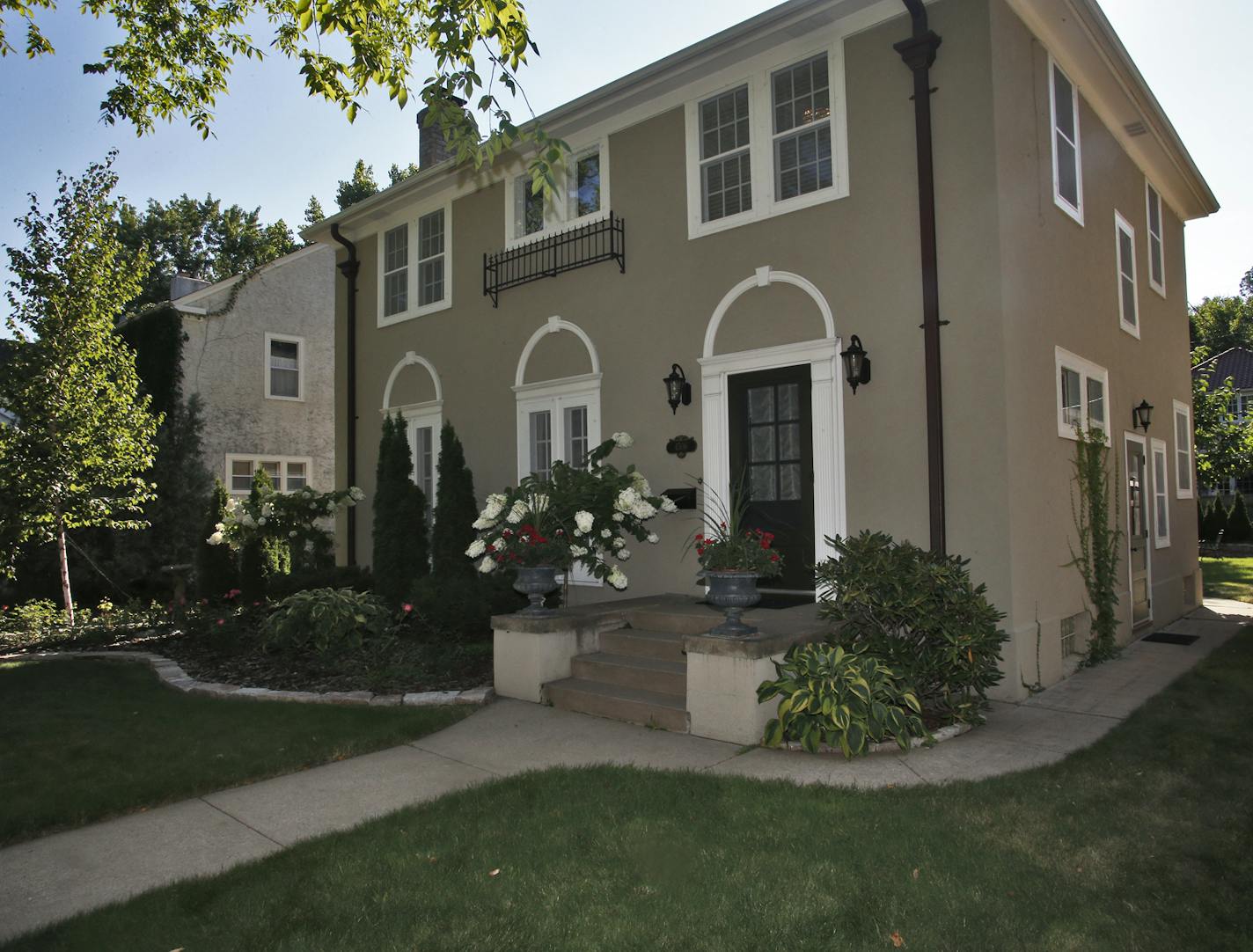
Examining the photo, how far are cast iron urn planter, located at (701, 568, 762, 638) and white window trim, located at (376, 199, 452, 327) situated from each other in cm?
670

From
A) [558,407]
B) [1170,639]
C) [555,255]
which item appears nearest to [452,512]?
[558,407]

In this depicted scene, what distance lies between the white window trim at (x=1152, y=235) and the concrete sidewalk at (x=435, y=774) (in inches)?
243

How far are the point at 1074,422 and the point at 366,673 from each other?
6713 millimetres

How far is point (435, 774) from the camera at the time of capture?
485cm

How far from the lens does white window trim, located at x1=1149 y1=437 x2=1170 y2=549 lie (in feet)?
32.7

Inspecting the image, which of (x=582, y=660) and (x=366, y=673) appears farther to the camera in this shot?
(x=366, y=673)

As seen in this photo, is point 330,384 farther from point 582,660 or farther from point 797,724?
point 797,724

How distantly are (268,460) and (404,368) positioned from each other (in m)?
7.46

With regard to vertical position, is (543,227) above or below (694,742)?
above

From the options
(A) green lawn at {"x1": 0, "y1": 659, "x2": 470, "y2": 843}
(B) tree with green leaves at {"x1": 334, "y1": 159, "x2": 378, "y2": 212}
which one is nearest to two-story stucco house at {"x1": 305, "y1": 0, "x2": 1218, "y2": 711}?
(A) green lawn at {"x1": 0, "y1": 659, "x2": 470, "y2": 843}

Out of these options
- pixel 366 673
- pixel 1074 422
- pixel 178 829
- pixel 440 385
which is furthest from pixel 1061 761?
pixel 440 385

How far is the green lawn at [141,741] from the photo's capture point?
446cm

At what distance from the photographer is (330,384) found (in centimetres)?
1861

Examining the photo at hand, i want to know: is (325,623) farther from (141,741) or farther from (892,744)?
(892,744)
